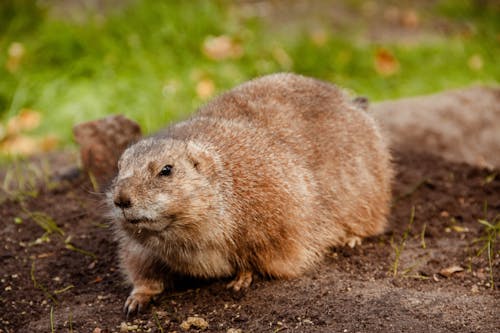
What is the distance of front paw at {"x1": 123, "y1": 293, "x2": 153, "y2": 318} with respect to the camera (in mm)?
3882

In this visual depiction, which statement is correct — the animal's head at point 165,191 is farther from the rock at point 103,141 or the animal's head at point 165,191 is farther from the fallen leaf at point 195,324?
the rock at point 103,141

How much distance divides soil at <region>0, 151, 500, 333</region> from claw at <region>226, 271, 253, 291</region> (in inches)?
1.9

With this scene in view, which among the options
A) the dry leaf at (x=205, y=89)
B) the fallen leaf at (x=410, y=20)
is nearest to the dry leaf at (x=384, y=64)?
the fallen leaf at (x=410, y=20)

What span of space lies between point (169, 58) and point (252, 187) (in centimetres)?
465

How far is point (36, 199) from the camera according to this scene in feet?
17.5

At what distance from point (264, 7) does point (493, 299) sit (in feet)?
24.5

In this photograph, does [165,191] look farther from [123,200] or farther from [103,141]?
[103,141]

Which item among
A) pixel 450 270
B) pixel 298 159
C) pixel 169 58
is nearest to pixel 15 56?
pixel 169 58

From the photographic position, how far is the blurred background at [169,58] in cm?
752

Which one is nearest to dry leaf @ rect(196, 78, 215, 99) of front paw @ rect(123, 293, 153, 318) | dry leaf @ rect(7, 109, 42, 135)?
dry leaf @ rect(7, 109, 42, 135)

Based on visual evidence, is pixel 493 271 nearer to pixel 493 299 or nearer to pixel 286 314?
pixel 493 299

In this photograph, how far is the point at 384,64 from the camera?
28.6 feet

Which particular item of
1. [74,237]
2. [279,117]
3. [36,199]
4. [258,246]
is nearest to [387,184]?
[279,117]

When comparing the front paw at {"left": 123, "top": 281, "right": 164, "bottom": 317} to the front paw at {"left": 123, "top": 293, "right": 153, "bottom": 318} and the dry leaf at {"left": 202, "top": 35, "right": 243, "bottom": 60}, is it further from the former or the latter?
the dry leaf at {"left": 202, "top": 35, "right": 243, "bottom": 60}
